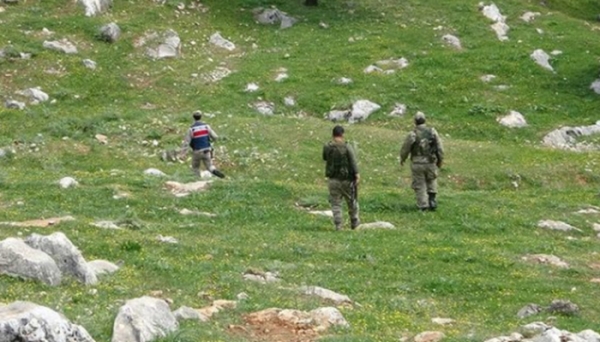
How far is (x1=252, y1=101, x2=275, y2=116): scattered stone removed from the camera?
4227cm

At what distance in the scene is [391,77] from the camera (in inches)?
1812

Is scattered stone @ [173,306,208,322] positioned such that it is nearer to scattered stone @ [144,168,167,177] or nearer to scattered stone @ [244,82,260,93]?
scattered stone @ [144,168,167,177]

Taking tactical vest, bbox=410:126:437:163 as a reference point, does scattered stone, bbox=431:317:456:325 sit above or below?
above

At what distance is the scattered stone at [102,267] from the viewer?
52.4 feet

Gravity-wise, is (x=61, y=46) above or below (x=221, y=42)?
above

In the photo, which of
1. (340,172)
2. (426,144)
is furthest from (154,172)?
(426,144)

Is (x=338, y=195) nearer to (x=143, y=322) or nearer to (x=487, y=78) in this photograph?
(x=143, y=322)

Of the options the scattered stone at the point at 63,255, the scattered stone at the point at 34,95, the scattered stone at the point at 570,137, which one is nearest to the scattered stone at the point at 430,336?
the scattered stone at the point at 63,255

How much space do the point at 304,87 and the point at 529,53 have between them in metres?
15.3

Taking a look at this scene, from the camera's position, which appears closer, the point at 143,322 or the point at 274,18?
the point at 143,322

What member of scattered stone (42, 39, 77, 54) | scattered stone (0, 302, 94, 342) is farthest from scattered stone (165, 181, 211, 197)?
scattered stone (42, 39, 77, 54)

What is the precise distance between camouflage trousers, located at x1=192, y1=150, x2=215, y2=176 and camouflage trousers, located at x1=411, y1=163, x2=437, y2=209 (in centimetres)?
819

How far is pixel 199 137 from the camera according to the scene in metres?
29.6

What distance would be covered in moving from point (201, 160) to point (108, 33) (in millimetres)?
20197
